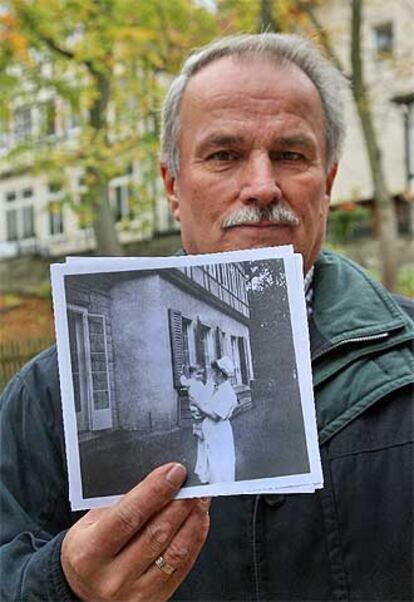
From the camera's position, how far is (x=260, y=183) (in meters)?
1.75

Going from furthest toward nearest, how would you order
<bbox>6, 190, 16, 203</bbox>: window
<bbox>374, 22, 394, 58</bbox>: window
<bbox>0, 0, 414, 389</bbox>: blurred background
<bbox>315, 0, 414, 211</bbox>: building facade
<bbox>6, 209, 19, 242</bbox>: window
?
<bbox>6, 190, 16, 203</bbox>: window < <bbox>6, 209, 19, 242</bbox>: window < <bbox>374, 22, 394, 58</bbox>: window < <bbox>315, 0, 414, 211</bbox>: building facade < <bbox>0, 0, 414, 389</bbox>: blurred background

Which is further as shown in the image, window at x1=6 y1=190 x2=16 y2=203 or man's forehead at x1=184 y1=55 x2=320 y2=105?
window at x1=6 y1=190 x2=16 y2=203

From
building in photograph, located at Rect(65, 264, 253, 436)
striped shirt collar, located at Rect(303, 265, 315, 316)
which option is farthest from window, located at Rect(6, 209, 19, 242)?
building in photograph, located at Rect(65, 264, 253, 436)

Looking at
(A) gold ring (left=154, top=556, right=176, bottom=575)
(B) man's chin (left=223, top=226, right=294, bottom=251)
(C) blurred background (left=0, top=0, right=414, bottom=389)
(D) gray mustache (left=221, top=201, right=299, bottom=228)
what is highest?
(C) blurred background (left=0, top=0, right=414, bottom=389)

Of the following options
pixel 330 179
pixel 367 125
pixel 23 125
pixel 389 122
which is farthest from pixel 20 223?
pixel 330 179

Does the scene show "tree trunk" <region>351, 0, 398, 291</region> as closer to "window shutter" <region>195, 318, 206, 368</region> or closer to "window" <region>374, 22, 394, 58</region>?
"window shutter" <region>195, 318, 206, 368</region>

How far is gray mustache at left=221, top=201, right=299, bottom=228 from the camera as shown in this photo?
5.69 ft

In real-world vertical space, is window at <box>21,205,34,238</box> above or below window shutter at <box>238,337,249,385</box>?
above

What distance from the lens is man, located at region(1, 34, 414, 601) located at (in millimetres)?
1615

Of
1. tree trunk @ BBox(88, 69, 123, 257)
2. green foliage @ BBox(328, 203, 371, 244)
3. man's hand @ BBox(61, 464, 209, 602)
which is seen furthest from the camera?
green foliage @ BBox(328, 203, 371, 244)

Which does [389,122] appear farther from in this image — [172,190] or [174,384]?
[174,384]

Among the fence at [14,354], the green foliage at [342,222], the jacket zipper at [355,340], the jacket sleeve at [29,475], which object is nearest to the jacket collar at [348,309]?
the jacket zipper at [355,340]

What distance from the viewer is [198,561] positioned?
1669 millimetres

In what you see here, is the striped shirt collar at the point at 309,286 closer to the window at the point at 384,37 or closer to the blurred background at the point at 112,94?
the blurred background at the point at 112,94
